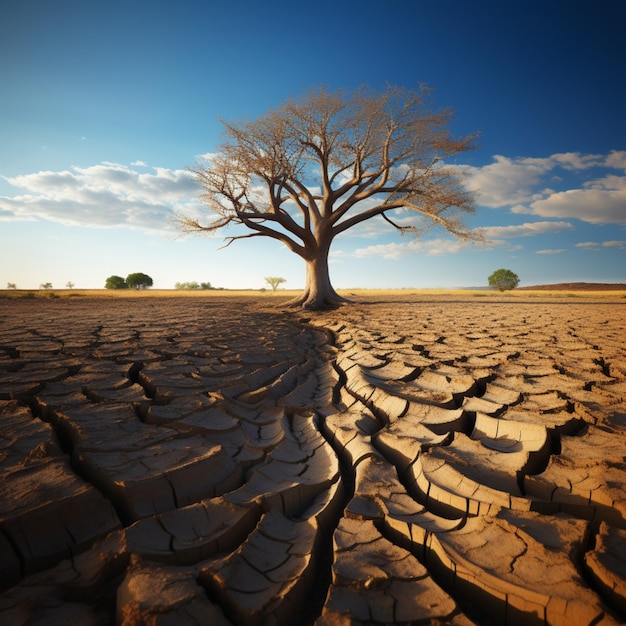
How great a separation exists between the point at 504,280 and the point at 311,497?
33.0 metres

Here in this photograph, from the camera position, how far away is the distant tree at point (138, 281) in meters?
39.9

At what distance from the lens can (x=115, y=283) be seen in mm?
37062

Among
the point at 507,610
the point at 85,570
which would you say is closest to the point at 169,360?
the point at 85,570

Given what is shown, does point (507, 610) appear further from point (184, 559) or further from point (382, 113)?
point (382, 113)

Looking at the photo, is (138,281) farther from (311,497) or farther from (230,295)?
(311,497)

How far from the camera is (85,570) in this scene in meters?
0.99

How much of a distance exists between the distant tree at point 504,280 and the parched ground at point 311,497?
3054cm

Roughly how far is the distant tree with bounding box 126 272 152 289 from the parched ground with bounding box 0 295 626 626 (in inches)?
1637

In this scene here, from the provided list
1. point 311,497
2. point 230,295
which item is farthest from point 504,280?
point 311,497

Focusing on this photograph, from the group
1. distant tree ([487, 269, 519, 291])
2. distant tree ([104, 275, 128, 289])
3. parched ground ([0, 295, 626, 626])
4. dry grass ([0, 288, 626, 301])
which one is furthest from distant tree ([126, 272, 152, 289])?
parched ground ([0, 295, 626, 626])

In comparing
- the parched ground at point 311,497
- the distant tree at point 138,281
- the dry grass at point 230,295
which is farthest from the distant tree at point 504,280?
the distant tree at point 138,281

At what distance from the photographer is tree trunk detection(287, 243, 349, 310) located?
1081 centimetres

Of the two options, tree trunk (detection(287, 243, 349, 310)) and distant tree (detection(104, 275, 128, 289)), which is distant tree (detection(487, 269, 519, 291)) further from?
distant tree (detection(104, 275, 128, 289))

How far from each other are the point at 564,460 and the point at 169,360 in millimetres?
2873
